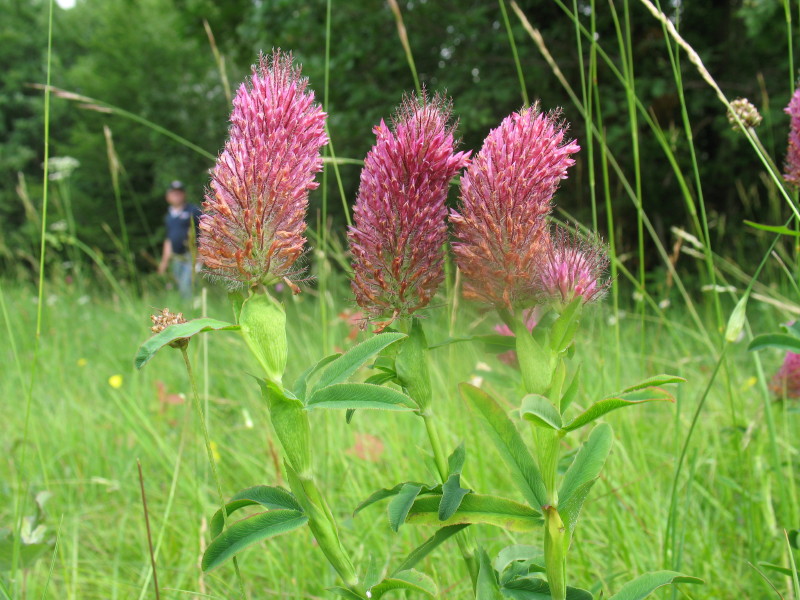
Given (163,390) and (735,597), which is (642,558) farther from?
(163,390)

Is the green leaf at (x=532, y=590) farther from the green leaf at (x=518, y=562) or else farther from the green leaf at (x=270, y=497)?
the green leaf at (x=270, y=497)

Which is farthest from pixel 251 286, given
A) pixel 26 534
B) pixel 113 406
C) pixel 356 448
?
pixel 113 406

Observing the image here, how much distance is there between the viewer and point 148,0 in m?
21.9

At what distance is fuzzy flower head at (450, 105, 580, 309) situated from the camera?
0.82 m

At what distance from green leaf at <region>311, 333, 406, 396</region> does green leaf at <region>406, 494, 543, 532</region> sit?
0.17 meters

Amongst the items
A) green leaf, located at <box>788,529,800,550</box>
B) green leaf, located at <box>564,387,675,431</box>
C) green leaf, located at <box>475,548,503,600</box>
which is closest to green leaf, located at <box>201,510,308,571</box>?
green leaf, located at <box>475,548,503,600</box>

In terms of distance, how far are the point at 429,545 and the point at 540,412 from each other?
8.6 inches

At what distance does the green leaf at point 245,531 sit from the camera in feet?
2.72

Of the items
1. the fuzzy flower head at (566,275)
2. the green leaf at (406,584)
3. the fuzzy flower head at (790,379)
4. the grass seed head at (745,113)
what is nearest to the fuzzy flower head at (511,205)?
the fuzzy flower head at (566,275)

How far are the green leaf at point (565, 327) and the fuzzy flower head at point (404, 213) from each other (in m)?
0.15

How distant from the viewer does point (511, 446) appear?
86cm

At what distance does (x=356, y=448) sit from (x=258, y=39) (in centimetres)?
705

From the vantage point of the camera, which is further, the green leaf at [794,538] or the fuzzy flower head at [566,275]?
the green leaf at [794,538]

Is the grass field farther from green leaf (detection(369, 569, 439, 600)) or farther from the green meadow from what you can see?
green leaf (detection(369, 569, 439, 600))
